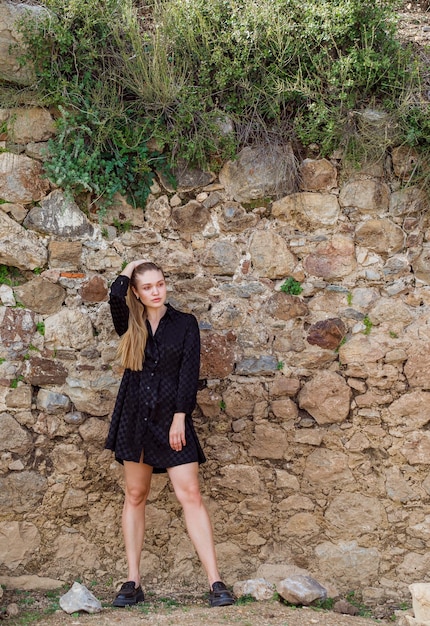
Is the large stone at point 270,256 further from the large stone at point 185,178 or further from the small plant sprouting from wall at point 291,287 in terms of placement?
the large stone at point 185,178

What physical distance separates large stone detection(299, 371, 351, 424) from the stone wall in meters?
0.01

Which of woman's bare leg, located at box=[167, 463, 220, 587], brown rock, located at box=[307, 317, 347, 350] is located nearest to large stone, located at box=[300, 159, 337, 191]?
brown rock, located at box=[307, 317, 347, 350]

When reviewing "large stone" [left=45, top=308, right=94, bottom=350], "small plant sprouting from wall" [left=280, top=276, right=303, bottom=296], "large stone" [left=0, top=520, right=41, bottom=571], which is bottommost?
"large stone" [left=0, top=520, right=41, bottom=571]

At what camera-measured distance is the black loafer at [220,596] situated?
3486 mm

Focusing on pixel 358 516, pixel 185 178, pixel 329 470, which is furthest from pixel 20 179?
pixel 358 516

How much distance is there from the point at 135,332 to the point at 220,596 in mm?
1429

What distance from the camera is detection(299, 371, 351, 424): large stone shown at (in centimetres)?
396

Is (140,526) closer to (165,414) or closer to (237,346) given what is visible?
(165,414)

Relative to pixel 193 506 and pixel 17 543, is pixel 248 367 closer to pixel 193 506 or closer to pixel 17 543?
pixel 193 506

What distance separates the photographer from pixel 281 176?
13.3ft

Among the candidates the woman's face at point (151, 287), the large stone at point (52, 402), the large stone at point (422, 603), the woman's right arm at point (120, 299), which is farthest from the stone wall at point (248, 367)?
the large stone at point (422, 603)

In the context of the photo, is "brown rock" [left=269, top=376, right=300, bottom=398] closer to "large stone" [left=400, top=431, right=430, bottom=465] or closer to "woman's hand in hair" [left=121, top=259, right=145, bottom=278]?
"large stone" [left=400, top=431, right=430, bottom=465]

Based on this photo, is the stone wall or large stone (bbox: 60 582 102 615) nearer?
large stone (bbox: 60 582 102 615)

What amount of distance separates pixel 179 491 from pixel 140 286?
1.11 meters
